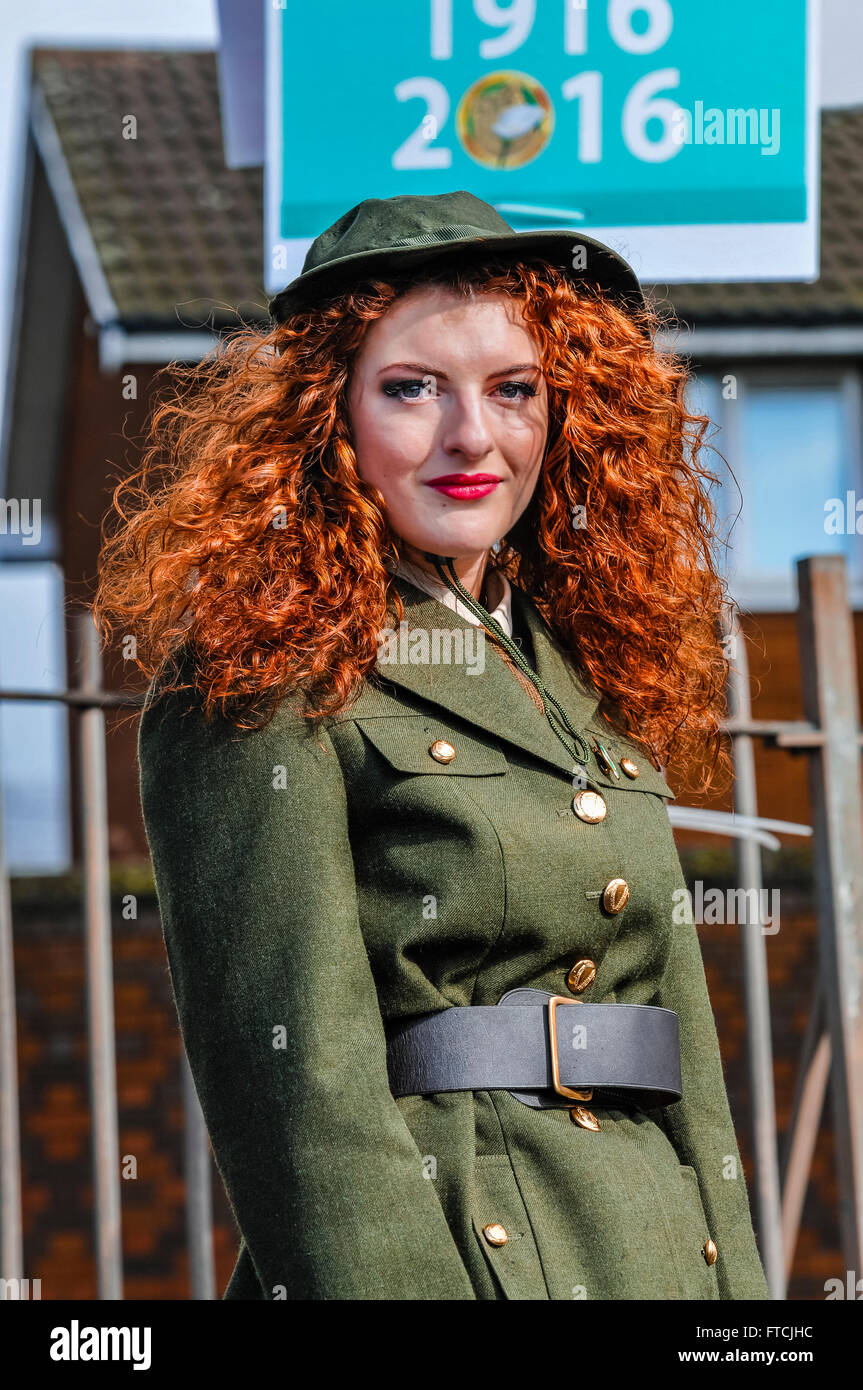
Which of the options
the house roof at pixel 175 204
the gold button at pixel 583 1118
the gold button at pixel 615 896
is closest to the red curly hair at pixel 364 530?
the gold button at pixel 615 896

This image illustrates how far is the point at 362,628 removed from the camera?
6.65ft

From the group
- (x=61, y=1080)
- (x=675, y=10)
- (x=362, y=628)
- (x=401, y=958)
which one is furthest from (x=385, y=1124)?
(x=61, y=1080)

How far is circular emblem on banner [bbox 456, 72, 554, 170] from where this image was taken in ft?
10.3

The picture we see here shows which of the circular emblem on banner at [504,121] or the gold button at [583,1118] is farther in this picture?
the circular emblem on banner at [504,121]

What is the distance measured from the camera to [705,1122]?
2182mm

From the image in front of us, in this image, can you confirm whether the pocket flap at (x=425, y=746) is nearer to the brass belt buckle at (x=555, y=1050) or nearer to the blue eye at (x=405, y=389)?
the brass belt buckle at (x=555, y=1050)

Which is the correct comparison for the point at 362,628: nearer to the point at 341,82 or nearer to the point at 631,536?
the point at 631,536

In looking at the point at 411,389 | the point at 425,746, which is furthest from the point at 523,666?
the point at 411,389

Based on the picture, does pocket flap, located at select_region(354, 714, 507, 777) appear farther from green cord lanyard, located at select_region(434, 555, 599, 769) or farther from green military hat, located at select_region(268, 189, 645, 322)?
green military hat, located at select_region(268, 189, 645, 322)

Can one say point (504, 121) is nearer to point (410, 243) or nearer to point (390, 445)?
point (410, 243)

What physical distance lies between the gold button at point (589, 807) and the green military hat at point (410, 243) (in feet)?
2.28

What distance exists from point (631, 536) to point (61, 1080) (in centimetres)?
522

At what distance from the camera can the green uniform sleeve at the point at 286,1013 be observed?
177cm

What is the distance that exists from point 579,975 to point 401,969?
24 centimetres
